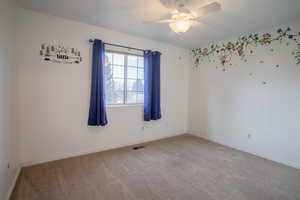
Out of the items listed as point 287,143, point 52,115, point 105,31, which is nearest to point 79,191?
point 52,115

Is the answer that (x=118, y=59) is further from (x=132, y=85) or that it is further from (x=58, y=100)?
(x=58, y=100)

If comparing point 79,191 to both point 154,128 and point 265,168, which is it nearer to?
point 154,128

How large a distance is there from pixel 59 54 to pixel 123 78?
1.28m

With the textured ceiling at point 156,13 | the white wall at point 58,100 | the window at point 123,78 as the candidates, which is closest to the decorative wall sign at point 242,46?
the textured ceiling at point 156,13

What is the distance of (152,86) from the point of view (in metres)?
3.57

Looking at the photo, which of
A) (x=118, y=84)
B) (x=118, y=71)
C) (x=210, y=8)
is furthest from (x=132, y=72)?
(x=210, y=8)

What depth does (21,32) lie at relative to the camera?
227 centimetres

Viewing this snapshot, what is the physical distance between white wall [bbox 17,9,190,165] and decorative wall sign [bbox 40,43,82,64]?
0.07 m

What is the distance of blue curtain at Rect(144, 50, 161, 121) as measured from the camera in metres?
3.47

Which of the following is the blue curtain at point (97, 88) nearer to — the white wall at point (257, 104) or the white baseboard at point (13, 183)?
the white baseboard at point (13, 183)

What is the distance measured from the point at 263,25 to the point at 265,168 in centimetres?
254

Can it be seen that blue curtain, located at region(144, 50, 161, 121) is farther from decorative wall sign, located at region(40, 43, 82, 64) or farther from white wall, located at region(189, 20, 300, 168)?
decorative wall sign, located at region(40, 43, 82, 64)

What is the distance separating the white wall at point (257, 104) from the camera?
2.59 m

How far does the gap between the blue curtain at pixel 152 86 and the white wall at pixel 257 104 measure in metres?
1.32
